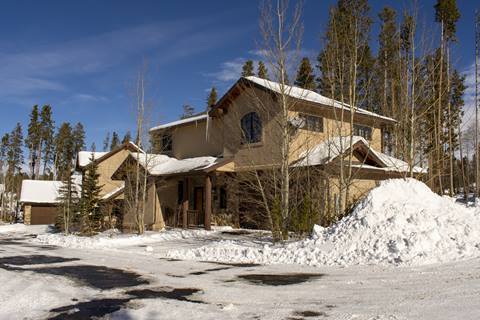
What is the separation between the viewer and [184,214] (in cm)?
2577

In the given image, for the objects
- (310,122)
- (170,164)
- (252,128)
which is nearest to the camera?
(310,122)

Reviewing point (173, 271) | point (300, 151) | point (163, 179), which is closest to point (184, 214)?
point (163, 179)

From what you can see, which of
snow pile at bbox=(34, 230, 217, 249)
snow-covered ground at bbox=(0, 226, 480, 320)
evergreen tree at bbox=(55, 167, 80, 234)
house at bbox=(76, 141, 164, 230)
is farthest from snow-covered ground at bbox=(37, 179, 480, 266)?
house at bbox=(76, 141, 164, 230)

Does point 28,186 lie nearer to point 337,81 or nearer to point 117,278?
point 337,81

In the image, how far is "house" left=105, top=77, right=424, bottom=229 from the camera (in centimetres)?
2108

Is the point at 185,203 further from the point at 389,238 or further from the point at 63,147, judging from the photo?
the point at 63,147

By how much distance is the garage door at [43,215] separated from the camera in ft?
151

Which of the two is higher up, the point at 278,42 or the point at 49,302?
the point at 278,42

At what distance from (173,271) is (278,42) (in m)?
9.68

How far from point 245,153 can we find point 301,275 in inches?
553

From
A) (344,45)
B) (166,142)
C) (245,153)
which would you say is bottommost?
(245,153)

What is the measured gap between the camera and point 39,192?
154 ft

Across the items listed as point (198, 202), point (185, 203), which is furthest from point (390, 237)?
point (198, 202)

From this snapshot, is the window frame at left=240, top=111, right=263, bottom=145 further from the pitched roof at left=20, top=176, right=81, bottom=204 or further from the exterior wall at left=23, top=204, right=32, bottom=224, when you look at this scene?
the exterior wall at left=23, top=204, right=32, bottom=224
